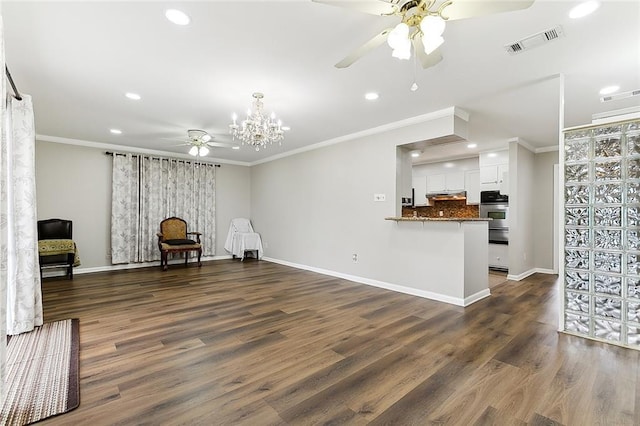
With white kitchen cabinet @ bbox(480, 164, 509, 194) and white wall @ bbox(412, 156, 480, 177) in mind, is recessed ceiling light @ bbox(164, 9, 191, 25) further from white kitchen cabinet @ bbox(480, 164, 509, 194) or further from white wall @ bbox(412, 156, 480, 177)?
white wall @ bbox(412, 156, 480, 177)

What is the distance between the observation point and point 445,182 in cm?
725

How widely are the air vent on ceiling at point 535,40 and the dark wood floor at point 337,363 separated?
2.56 metres

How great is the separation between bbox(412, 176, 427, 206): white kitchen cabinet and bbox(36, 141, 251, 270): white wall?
7.18 m

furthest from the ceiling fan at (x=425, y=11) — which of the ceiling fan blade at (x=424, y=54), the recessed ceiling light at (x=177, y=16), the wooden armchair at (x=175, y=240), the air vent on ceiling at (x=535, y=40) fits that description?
the wooden armchair at (x=175, y=240)

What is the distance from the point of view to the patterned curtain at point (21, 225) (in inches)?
110

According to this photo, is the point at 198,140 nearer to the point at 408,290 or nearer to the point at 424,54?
the point at 424,54

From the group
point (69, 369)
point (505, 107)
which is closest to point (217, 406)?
point (69, 369)

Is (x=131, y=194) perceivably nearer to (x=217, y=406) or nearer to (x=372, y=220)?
(x=372, y=220)

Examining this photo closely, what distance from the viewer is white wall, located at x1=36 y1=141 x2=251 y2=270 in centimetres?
541

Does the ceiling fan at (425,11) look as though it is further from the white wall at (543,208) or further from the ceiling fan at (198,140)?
the white wall at (543,208)

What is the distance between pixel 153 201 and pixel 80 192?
4.13 ft

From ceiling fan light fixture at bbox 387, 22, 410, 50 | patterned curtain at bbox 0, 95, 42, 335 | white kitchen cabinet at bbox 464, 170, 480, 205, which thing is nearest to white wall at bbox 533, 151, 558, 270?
white kitchen cabinet at bbox 464, 170, 480, 205

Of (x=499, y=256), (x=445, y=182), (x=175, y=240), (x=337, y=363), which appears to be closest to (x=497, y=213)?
(x=499, y=256)

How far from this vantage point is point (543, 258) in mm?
5945
